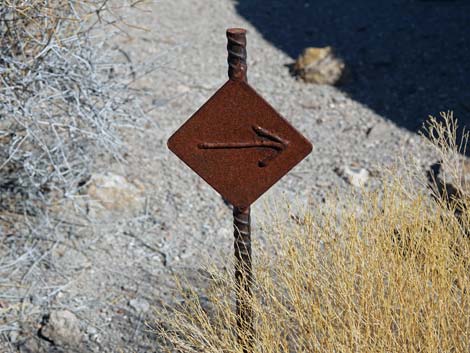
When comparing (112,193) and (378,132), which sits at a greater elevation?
(378,132)

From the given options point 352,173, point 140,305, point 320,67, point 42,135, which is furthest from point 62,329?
point 320,67

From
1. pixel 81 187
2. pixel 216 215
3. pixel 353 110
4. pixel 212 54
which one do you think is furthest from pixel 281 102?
pixel 81 187

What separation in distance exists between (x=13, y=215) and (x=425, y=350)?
2571mm

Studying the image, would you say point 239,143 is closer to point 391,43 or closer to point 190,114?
point 190,114

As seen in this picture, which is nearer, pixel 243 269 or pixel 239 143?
pixel 239 143

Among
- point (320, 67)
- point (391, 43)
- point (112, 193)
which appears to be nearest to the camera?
point (112, 193)

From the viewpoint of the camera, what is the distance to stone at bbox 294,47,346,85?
598 centimetres

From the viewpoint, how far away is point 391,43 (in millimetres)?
6520

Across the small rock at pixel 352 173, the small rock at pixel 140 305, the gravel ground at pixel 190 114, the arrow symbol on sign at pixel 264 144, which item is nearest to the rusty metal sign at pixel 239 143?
the arrow symbol on sign at pixel 264 144

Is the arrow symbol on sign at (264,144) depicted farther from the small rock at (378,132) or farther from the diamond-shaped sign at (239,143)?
the small rock at (378,132)

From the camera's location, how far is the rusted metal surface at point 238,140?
2.39 meters

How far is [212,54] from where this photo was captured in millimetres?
6527

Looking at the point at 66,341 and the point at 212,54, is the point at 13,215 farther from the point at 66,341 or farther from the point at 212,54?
the point at 212,54

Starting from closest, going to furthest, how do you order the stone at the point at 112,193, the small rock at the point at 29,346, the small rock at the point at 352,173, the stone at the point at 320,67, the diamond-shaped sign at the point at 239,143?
the diamond-shaped sign at the point at 239,143
the small rock at the point at 29,346
the stone at the point at 112,193
the small rock at the point at 352,173
the stone at the point at 320,67
